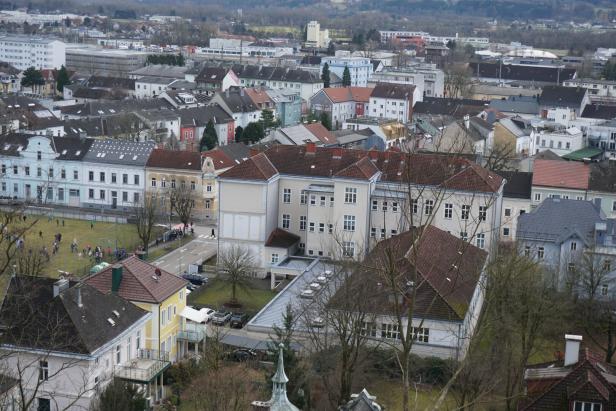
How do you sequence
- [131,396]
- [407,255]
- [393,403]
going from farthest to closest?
[407,255], [393,403], [131,396]

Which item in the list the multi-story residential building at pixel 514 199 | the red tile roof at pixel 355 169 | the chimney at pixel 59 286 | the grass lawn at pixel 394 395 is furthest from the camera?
the multi-story residential building at pixel 514 199

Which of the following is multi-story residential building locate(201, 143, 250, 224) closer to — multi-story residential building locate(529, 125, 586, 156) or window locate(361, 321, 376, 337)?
multi-story residential building locate(529, 125, 586, 156)

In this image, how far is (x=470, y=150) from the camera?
151 ft

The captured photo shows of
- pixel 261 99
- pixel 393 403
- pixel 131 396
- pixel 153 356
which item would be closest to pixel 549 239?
pixel 393 403

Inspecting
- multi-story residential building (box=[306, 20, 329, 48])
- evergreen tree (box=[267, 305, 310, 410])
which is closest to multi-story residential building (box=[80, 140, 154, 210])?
evergreen tree (box=[267, 305, 310, 410])

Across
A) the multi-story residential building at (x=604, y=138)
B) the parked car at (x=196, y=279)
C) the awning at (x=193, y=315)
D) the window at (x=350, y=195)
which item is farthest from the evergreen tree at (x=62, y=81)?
the awning at (x=193, y=315)

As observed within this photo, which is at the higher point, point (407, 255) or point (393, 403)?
point (407, 255)

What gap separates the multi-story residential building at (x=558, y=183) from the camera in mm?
38062

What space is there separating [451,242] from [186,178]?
17109 millimetres

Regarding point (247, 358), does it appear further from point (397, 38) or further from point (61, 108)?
point (397, 38)

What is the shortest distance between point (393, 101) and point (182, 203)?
31768 mm

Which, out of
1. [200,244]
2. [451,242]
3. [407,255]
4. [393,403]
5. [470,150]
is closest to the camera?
[393,403]

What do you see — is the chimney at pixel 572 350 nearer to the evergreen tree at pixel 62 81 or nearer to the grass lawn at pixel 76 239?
the grass lawn at pixel 76 239

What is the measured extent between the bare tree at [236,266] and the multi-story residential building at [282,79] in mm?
42166
